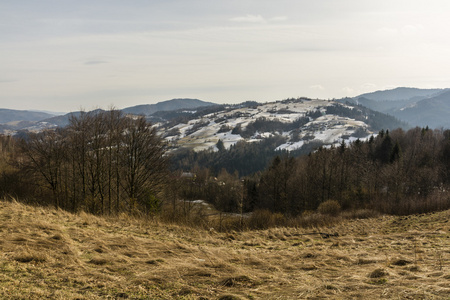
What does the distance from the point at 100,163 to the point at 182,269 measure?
2225 cm

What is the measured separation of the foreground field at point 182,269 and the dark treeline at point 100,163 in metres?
15.2

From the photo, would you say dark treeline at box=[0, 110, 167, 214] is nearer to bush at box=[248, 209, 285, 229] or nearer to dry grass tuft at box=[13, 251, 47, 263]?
bush at box=[248, 209, 285, 229]

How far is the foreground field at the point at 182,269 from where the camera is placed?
5398 mm

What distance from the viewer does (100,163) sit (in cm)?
2627

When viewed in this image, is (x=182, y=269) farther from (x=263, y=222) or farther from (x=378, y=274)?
(x=263, y=222)

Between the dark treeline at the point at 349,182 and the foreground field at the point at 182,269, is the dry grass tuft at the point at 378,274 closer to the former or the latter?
the foreground field at the point at 182,269

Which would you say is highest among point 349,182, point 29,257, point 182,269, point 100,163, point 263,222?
point 100,163

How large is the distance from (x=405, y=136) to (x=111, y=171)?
10124cm

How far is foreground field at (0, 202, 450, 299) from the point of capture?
17.7 feet

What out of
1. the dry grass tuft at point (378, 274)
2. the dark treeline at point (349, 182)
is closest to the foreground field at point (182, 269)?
the dry grass tuft at point (378, 274)

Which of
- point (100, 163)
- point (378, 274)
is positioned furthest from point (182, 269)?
point (100, 163)

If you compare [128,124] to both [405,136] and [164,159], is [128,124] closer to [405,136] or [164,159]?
[164,159]

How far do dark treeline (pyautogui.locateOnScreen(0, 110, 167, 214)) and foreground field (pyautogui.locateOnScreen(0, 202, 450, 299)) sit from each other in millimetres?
15155

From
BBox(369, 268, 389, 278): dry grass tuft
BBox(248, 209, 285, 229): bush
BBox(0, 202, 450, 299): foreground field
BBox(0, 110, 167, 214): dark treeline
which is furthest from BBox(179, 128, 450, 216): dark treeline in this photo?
BBox(369, 268, 389, 278): dry grass tuft
